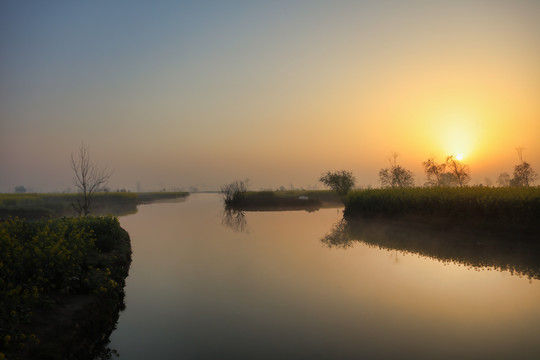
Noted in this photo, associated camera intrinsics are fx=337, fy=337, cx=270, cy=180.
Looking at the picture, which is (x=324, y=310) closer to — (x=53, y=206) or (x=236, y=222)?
(x=236, y=222)

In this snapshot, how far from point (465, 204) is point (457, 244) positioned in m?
5.12

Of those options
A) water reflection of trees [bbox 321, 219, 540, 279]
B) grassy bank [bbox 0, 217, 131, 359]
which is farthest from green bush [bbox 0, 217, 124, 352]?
water reflection of trees [bbox 321, 219, 540, 279]

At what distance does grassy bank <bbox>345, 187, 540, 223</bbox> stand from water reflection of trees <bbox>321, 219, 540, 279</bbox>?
0.94m

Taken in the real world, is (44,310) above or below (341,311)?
above

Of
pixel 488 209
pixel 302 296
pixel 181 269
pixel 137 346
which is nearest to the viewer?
pixel 137 346

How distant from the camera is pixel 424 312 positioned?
Result: 725 cm

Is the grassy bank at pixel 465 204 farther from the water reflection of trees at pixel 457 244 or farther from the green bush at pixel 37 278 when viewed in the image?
the green bush at pixel 37 278

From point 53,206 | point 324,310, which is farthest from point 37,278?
point 53,206

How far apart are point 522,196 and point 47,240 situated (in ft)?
67.1

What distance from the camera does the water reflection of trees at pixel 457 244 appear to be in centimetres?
1193

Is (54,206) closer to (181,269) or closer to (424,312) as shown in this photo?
(181,269)

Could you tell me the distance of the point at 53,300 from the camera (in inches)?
249

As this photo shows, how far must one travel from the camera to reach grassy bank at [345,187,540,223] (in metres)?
17.0

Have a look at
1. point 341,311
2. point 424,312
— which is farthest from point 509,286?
point 341,311
